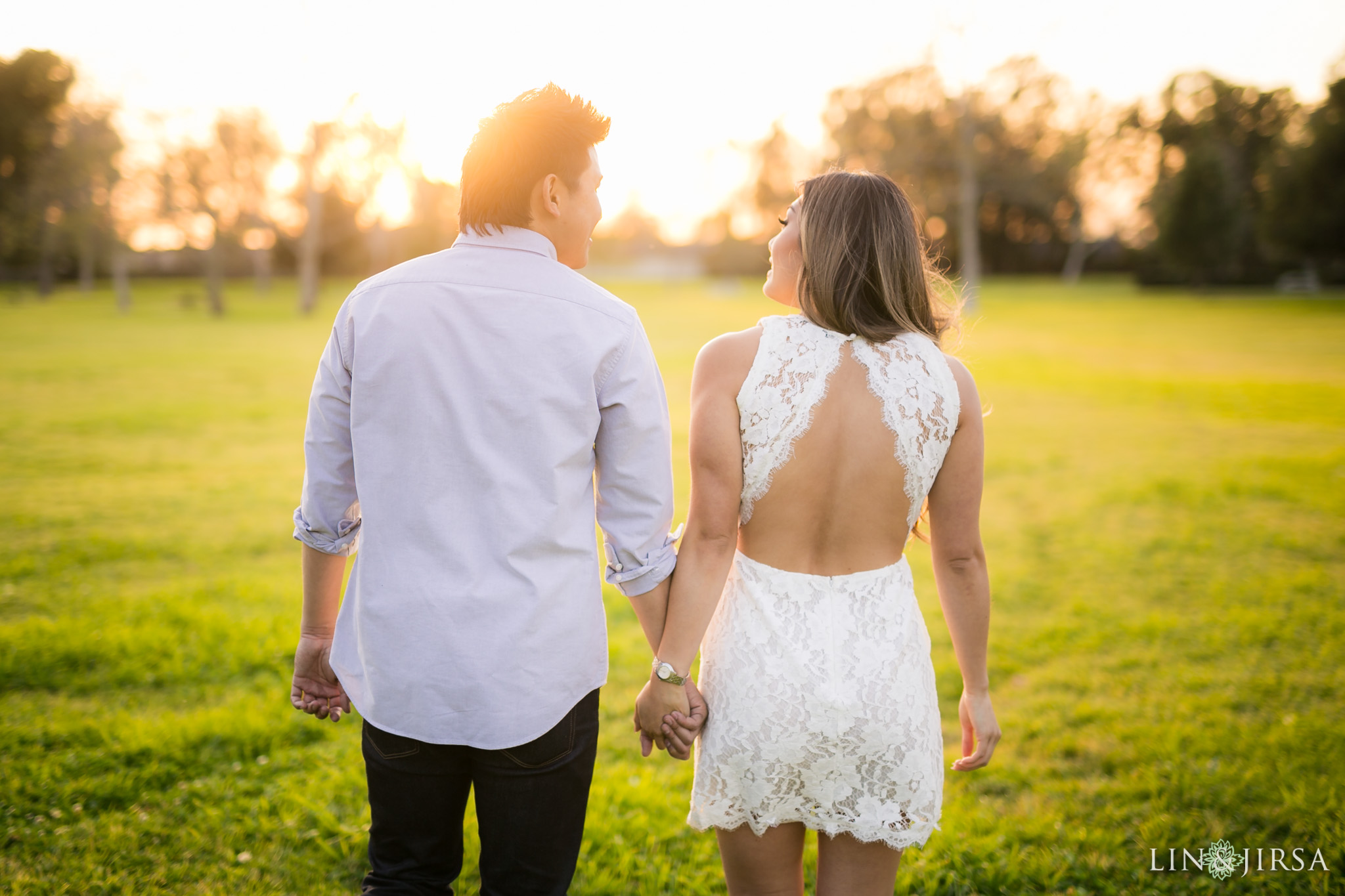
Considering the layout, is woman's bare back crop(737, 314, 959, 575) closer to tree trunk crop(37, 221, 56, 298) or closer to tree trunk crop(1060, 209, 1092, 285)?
tree trunk crop(37, 221, 56, 298)

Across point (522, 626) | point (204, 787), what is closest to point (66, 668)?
point (204, 787)

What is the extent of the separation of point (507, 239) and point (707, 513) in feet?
2.44

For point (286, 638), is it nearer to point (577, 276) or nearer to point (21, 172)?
point (577, 276)

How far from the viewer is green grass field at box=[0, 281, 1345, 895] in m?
2.88

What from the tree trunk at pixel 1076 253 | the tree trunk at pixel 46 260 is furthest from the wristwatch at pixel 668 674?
the tree trunk at pixel 1076 253

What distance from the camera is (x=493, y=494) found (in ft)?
5.15

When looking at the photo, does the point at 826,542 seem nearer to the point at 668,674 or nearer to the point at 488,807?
the point at 668,674

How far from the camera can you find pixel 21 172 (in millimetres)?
37250

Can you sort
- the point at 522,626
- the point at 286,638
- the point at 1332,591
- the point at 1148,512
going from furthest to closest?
the point at 1148,512
the point at 1332,591
the point at 286,638
the point at 522,626

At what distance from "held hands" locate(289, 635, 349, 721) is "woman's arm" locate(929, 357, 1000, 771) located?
4.84 ft

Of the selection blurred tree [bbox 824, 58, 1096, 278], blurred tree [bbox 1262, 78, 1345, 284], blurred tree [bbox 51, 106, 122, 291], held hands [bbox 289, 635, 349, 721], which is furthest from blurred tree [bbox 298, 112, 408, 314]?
blurred tree [bbox 1262, 78, 1345, 284]

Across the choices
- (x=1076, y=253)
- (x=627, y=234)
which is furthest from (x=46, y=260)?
(x=1076, y=253)

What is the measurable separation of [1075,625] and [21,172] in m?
48.2

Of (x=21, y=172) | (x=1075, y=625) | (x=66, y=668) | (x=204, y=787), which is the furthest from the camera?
(x=21, y=172)
